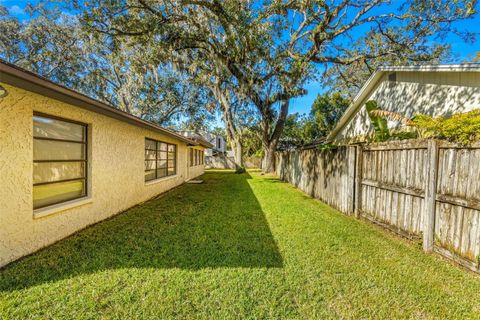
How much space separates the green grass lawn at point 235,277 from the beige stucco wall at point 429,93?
15.0ft

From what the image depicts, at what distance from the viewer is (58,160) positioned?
4207mm

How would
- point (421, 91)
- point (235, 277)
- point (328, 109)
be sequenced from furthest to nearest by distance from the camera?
point (328, 109)
point (421, 91)
point (235, 277)

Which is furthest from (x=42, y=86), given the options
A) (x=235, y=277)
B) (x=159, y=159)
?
(x=159, y=159)

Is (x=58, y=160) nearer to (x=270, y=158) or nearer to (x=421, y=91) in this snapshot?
(x=421, y=91)

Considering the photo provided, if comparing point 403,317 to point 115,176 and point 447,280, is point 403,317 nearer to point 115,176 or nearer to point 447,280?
point 447,280

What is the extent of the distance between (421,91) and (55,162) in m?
10.1

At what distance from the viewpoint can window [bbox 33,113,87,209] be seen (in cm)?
379

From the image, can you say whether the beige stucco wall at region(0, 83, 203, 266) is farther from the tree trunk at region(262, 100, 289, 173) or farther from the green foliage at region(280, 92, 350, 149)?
the green foliage at region(280, 92, 350, 149)

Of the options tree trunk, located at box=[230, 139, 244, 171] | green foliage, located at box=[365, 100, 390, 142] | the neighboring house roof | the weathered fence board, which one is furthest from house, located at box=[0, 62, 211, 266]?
tree trunk, located at box=[230, 139, 244, 171]

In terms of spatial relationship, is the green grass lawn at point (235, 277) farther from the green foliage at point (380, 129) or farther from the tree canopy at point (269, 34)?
the tree canopy at point (269, 34)

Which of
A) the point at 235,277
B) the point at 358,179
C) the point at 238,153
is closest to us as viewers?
the point at 235,277

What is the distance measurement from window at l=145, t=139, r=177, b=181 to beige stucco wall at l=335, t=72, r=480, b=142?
892cm

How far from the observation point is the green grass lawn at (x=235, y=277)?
234cm

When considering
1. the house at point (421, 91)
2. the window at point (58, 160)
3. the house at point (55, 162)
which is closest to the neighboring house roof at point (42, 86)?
the house at point (55, 162)
